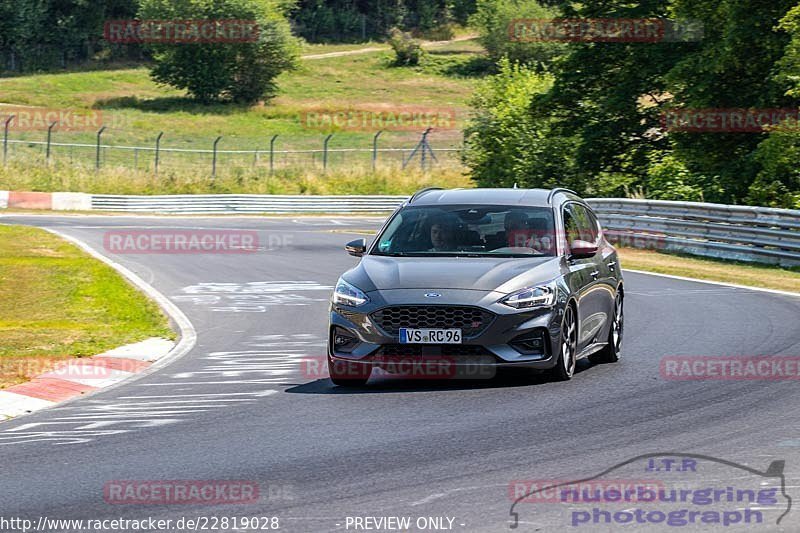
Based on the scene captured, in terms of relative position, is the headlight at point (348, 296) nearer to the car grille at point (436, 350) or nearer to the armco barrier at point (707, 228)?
the car grille at point (436, 350)

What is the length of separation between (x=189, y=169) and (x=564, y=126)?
73.3 ft

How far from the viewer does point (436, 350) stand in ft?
34.8

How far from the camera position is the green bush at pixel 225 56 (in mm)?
95000

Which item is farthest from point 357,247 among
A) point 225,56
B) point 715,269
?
point 225,56

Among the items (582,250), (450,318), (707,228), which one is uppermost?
(582,250)

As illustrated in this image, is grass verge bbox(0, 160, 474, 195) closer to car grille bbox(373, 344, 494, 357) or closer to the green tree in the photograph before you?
the green tree

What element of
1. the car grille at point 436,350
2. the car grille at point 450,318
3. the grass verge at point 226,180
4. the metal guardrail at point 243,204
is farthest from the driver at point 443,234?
the grass verge at point 226,180

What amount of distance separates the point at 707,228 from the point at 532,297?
18.2m

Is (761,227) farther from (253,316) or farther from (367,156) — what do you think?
(367,156)

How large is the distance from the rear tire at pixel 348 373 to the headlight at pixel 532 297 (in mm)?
1292

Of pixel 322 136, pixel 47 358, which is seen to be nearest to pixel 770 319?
pixel 47 358

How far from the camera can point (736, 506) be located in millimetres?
6738

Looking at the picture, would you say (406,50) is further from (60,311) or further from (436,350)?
(436,350)

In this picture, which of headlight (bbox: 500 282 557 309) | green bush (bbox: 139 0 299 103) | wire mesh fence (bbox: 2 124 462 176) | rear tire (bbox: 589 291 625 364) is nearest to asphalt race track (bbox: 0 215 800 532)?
rear tire (bbox: 589 291 625 364)
